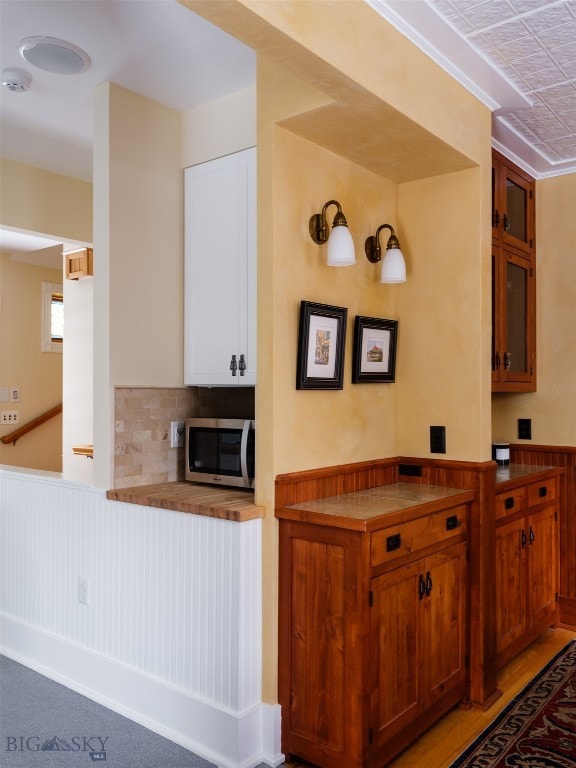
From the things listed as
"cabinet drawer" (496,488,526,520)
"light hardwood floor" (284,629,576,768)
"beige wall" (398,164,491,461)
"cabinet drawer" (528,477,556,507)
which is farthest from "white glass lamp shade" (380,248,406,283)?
"light hardwood floor" (284,629,576,768)

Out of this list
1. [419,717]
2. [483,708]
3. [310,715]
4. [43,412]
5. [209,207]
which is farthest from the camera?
[43,412]

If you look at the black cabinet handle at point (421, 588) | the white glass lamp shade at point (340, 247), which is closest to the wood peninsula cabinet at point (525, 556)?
the black cabinet handle at point (421, 588)

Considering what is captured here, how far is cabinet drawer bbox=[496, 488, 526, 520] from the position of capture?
9.98 feet

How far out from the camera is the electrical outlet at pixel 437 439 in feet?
9.66

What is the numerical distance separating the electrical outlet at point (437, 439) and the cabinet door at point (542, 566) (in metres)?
0.78

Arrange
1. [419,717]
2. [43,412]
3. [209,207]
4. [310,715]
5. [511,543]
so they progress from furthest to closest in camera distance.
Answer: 1. [43,412]
2. [511,543]
3. [209,207]
4. [419,717]
5. [310,715]

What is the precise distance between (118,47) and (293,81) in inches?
28.6

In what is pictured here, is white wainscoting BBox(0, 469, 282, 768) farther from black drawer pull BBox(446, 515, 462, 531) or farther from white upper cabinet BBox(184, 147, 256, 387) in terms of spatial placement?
black drawer pull BBox(446, 515, 462, 531)

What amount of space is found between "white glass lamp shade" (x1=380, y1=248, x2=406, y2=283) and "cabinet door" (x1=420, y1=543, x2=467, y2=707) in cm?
115

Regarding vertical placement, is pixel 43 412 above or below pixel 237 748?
above

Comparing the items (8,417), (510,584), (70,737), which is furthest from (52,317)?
(510,584)

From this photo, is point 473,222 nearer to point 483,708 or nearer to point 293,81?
point 293,81

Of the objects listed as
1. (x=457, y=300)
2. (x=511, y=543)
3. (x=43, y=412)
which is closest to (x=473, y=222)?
(x=457, y=300)

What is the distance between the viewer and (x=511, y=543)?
3.17 metres
